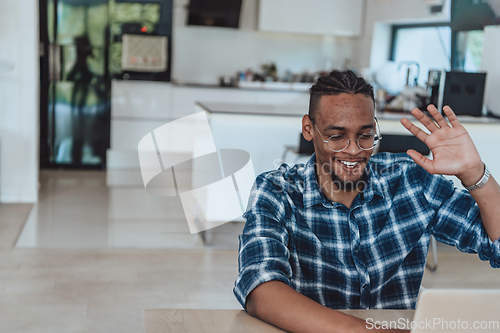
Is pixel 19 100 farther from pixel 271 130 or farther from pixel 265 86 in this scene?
pixel 265 86

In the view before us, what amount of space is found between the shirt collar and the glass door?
4.89 metres

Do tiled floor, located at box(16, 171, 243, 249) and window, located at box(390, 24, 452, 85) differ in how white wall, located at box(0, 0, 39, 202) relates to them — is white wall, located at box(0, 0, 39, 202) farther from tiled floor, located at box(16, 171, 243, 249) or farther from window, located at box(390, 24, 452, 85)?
window, located at box(390, 24, 452, 85)

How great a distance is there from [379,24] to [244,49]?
1420 millimetres

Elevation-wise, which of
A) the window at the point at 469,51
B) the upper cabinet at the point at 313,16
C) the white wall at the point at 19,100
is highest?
the upper cabinet at the point at 313,16

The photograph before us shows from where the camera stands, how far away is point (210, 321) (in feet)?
3.76

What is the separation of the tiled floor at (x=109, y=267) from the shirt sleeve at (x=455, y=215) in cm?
148

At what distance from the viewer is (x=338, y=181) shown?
4.86ft

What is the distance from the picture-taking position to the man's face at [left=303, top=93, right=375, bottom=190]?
1.43m

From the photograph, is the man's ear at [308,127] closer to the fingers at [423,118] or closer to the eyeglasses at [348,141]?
the eyeglasses at [348,141]

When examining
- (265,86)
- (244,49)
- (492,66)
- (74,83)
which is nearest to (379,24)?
(265,86)

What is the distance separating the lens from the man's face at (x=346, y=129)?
1435 millimetres

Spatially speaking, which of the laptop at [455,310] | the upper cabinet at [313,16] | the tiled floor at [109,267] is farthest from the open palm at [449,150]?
the upper cabinet at [313,16]

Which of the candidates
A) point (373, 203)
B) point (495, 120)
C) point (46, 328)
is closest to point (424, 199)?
point (373, 203)

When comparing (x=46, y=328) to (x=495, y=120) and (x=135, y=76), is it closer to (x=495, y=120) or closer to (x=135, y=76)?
(x=495, y=120)
